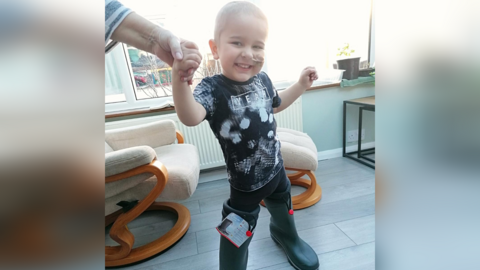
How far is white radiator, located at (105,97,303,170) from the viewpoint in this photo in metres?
2.12

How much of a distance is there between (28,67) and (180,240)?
5.02 ft

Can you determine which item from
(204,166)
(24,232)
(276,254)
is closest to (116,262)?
(276,254)

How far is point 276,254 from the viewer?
4.28 feet

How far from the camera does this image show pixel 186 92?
23.0 inches

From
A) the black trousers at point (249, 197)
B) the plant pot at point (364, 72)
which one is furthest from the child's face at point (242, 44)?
the plant pot at point (364, 72)

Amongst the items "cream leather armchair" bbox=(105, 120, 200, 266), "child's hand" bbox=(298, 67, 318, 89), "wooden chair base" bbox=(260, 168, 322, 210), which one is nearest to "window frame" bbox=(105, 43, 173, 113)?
"cream leather armchair" bbox=(105, 120, 200, 266)

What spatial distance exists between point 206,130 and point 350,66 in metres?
1.51

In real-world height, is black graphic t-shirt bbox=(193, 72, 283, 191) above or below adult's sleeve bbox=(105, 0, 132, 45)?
below

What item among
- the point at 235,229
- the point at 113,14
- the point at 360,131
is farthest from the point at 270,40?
the point at 113,14

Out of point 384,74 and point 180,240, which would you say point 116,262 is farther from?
point 384,74

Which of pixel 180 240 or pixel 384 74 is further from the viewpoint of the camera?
A: pixel 180 240

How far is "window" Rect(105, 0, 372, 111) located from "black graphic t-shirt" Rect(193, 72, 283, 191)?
1.31 m

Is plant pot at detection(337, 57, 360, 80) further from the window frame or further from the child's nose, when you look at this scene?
the child's nose

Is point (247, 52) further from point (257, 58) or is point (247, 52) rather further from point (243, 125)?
point (243, 125)
